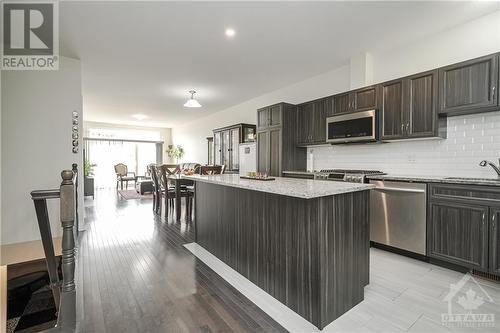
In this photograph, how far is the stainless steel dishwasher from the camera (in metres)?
2.67

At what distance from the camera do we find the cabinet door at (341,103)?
12.3 feet

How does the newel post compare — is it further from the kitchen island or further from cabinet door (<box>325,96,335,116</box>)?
cabinet door (<box>325,96,335,116</box>)

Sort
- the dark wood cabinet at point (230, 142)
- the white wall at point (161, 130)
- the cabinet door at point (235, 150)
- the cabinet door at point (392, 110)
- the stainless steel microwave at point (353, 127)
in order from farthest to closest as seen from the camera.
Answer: the white wall at point (161, 130) → the cabinet door at point (235, 150) → the dark wood cabinet at point (230, 142) → the stainless steel microwave at point (353, 127) → the cabinet door at point (392, 110)

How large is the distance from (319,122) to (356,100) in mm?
746

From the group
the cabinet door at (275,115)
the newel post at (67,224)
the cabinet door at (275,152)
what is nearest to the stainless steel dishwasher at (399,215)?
the cabinet door at (275,152)

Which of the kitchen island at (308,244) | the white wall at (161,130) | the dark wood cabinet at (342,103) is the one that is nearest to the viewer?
the kitchen island at (308,244)

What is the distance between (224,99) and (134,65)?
107 inches

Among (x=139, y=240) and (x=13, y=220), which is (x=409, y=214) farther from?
(x=13, y=220)

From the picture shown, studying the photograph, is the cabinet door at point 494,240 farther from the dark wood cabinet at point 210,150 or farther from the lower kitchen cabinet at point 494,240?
the dark wood cabinet at point 210,150

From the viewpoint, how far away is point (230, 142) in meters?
6.73

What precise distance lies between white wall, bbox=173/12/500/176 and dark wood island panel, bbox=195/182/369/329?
1.81 m

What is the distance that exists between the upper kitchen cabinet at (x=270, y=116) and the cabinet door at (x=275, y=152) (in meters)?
0.17

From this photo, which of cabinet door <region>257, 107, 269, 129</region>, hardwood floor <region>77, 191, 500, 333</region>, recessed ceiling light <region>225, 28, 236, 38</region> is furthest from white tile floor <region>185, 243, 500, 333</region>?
cabinet door <region>257, 107, 269, 129</region>

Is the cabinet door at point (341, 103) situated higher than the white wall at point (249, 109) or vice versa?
the white wall at point (249, 109)
